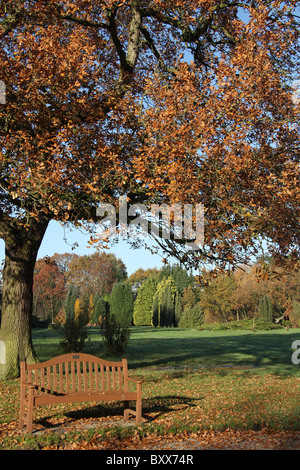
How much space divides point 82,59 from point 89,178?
2489 mm

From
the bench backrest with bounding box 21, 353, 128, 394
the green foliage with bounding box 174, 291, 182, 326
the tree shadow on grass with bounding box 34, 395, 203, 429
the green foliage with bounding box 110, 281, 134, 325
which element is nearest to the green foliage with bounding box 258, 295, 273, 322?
the green foliage with bounding box 174, 291, 182, 326

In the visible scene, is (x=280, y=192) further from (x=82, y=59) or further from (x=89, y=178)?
(x=82, y=59)

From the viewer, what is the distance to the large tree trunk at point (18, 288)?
11.5m

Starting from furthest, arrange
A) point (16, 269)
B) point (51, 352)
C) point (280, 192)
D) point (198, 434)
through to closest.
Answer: point (51, 352) → point (16, 269) → point (280, 192) → point (198, 434)

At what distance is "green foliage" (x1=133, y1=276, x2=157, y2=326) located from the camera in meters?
51.1

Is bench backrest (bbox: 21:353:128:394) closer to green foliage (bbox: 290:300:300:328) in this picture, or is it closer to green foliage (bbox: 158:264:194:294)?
green foliage (bbox: 290:300:300:328)

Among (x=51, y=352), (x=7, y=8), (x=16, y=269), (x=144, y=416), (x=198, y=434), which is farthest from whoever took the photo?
(x=51, y=352)

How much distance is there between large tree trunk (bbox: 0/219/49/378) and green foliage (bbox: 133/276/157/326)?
39.6 meters

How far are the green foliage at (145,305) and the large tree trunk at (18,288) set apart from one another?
130 feet

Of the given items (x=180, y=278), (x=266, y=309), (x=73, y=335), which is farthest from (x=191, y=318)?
(x=73, y=335)

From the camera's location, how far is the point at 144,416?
7090mm

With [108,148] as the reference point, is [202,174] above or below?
below

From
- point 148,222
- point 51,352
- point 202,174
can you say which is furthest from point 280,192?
point 51,352

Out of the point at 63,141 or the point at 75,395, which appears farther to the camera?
the point at 63,141
